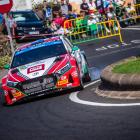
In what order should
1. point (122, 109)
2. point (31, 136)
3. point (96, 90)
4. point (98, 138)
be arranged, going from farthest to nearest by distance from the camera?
point (96, 90)
point (122, 109)
point (31, 136)
point (98, 138)

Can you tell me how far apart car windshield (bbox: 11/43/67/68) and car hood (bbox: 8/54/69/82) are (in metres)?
0.50

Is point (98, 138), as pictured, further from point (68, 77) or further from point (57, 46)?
point (57, 46)

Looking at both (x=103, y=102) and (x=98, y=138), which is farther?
(x=103, y=102)

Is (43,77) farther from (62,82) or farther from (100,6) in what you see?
(100,6)

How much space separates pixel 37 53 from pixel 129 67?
10.7 ft

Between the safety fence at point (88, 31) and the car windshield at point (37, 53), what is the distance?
40.9ft

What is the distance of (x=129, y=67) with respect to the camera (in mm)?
12359

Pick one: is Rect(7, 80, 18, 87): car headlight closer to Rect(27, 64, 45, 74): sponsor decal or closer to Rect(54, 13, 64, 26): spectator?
Rect(27, 64, 45, 74): sponsor decal

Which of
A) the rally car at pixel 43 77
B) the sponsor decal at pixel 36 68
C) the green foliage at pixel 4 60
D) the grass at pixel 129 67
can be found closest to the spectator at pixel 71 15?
the green foliage at pixel 4 60

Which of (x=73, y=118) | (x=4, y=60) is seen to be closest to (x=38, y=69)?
(x=73, y=118)

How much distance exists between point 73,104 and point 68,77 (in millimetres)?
1831

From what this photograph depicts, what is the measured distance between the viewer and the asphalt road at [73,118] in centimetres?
834

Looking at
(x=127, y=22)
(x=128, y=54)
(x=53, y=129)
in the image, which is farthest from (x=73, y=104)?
(x=127, y=22)

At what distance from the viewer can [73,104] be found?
11508 millimetres
